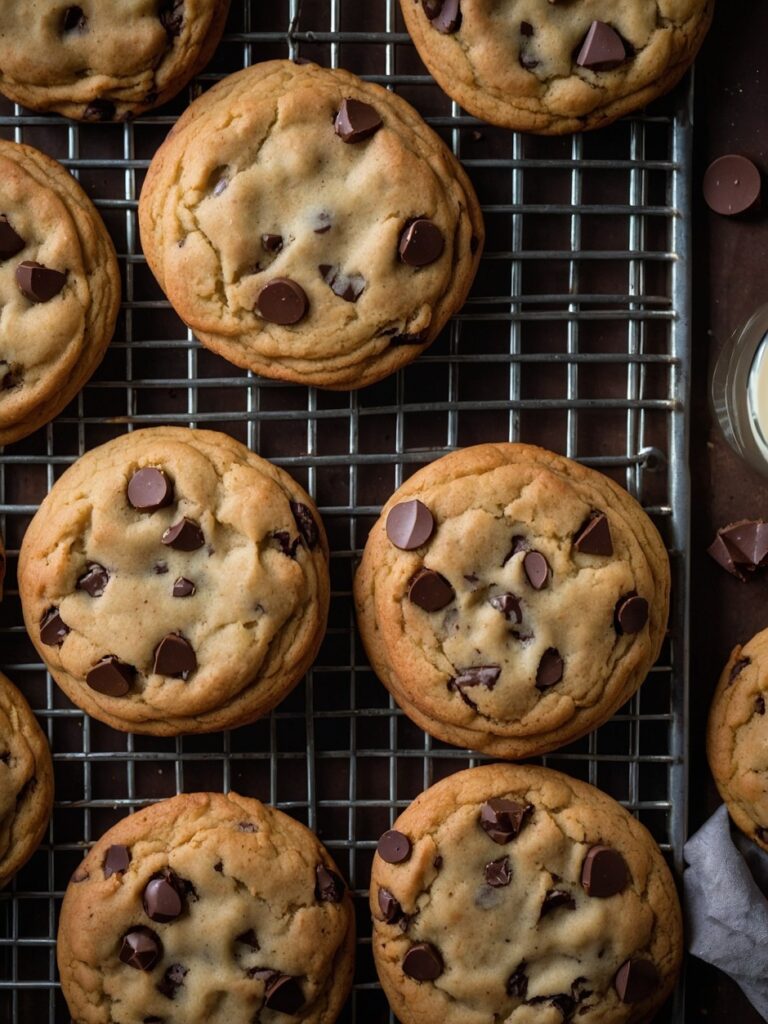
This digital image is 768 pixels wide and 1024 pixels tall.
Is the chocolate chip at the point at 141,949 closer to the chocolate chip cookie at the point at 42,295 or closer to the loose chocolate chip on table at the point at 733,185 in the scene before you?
the chocolate chip cookie at the point at 42,295

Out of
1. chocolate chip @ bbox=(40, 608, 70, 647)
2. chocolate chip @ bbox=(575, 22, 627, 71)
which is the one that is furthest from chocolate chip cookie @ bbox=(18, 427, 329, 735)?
chocolate chip @ bbox=(575, 22, 627, 71)

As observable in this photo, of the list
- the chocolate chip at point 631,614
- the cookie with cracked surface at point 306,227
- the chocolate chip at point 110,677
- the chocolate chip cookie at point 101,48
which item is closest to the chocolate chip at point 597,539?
the chocolate chip at point 631,614

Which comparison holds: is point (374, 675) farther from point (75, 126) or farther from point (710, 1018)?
point (75, 126)

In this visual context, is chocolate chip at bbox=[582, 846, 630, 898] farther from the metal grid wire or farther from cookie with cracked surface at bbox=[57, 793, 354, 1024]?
cookie with cracked surface at bbox=[57, 793, 354, 1024]

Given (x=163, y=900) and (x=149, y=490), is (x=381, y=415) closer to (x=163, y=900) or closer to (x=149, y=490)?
(x=149, y=490)

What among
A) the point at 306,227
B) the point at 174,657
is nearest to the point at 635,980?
the point at 174,657

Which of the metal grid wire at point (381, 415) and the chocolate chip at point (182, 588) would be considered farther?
the metal grid wire at point (381, 415)

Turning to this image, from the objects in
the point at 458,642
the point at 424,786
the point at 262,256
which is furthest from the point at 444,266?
the point at 424,786
